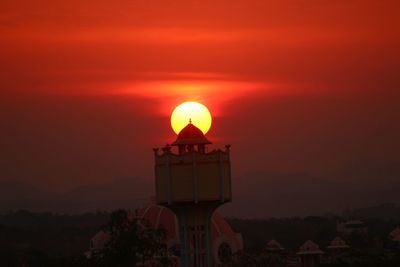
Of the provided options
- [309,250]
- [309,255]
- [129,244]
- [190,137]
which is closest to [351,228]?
[309,250]

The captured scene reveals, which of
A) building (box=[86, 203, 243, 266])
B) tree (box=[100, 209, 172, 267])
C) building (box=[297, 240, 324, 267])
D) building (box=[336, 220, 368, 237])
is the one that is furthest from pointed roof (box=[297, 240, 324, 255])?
building (box=[336, 220, 368, 237])

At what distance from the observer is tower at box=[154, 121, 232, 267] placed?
1663 inches

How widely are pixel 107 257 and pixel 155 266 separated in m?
4.97

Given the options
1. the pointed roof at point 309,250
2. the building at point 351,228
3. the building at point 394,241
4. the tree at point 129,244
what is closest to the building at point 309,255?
the pointed roof at point 309,250

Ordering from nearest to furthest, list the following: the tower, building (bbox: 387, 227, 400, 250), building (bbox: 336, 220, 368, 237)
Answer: the tower < building (bbox: 387, 227, 400, 250) < building (bbox: 336, 220, 368, 237)

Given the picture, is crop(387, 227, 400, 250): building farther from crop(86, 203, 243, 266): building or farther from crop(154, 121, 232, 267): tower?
crop(154, 121, 232, 267): tower

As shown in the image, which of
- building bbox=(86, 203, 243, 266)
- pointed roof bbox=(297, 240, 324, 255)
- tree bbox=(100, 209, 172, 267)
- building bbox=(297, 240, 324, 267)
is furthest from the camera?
pointed roof bbox=(297, 240, 324, 255)

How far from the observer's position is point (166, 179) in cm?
4238

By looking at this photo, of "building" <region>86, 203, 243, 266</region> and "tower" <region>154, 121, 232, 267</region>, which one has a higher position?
"building" <region>86, 203, 243, 266</region>

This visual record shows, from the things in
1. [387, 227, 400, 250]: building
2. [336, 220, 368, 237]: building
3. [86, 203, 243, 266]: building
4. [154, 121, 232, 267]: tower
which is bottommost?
[154, 121, 232, 267]: tower

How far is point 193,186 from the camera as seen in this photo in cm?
4216

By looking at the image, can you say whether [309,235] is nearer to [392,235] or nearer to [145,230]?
[392,235]

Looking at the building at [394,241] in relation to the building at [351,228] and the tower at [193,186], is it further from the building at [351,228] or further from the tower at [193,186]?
the tower at [193,186]

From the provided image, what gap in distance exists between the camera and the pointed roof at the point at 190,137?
42938mm
